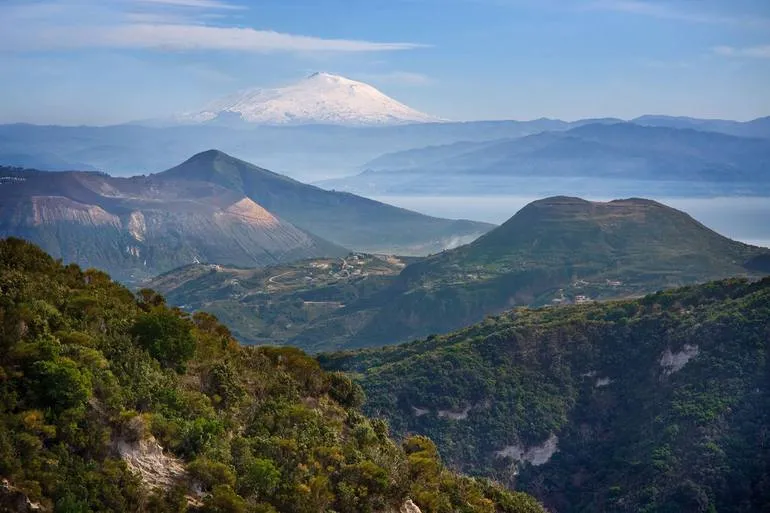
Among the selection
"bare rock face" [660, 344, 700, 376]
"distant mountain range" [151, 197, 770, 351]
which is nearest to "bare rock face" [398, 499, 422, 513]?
"bare rock face" [660, 344, 700, 376]

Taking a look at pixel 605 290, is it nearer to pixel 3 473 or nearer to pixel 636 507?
pixel 636 507

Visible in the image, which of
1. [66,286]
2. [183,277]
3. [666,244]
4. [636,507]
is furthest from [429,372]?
[183,277]

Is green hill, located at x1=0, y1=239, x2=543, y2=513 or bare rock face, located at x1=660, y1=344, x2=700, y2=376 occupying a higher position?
green hill, located at x1=0, y1=239, x2=543, y2=513

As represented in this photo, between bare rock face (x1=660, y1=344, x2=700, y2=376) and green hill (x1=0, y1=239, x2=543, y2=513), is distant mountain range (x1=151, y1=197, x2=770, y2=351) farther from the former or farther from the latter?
green hill (x1=0, y1=239, x2=543, y2=513)

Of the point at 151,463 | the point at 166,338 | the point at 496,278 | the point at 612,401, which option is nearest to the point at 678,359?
the point at 612,401

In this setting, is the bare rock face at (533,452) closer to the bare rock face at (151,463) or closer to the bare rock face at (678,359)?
the bare rock face at (678,359)

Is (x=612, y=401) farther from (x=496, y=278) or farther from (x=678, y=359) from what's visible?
(x=496, y=278)
